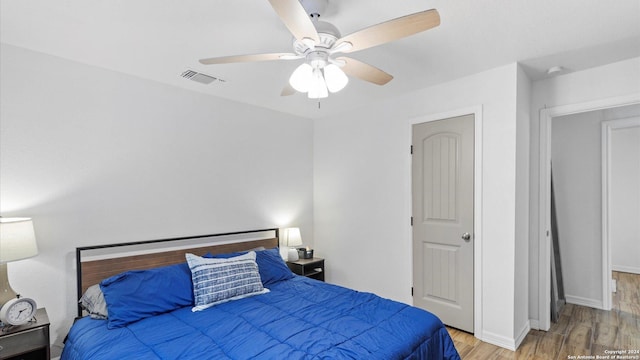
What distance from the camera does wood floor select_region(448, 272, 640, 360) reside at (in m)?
2.71

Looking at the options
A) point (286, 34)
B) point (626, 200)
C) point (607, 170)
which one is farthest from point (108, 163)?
point (626, 200)

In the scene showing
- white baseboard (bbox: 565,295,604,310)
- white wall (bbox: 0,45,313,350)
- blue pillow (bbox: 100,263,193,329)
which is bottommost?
white baseboard (bbox: 565,295,604,310)

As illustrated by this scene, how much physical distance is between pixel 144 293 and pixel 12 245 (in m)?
0.84

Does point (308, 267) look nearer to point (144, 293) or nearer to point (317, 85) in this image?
point (144, 293)

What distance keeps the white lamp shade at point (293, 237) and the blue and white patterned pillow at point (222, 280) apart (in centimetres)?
110

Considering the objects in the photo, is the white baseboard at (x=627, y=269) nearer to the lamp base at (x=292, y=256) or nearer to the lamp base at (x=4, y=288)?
the lamp base at (x=292, y=256)

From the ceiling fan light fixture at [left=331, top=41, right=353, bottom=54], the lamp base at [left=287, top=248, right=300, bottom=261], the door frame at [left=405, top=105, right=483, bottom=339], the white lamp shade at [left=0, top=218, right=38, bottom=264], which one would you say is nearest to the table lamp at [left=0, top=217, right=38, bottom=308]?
the white lamp shade at [left=0, top=218, right=38, bottom=264]

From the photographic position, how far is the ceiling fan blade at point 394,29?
1.35 m

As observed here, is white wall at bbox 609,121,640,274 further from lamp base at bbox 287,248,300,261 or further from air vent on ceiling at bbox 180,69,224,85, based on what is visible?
air vent on ceiling at bbox 180,69,224,85

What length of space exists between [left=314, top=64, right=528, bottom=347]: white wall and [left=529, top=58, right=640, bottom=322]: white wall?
1.62 ft

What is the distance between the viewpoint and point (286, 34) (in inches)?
84.7

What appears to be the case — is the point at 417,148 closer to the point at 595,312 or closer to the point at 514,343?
the point at 514,343

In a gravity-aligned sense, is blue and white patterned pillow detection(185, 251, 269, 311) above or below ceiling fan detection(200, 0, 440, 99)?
below

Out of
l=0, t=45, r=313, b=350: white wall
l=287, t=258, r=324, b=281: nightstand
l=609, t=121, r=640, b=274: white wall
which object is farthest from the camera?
l=609, t=121, r=640, b=274: white wall
